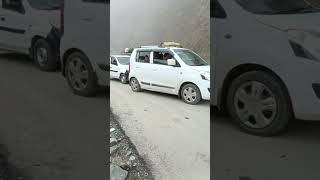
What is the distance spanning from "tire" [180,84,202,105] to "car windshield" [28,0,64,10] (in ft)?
3.12

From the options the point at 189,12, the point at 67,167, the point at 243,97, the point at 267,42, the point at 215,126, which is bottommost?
the point at 67,167

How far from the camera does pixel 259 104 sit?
2.46 m

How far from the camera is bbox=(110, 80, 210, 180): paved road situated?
2713mm

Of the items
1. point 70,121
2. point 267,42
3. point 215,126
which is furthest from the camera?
point 70,121

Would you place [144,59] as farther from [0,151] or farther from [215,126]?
[0,151]

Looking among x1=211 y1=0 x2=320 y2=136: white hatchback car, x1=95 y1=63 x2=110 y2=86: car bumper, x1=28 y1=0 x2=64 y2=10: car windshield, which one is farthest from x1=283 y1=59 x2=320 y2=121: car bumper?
x1=28 y1=0 x2=64 y2=10: car windshield

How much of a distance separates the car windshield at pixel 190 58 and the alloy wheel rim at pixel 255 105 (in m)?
0.29

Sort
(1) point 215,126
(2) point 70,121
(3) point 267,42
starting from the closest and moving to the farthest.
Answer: (3) point 267,42, (1) point 215,126, (2) point 70,121

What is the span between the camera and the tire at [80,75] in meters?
2.76

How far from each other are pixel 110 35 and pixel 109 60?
15 centimetres

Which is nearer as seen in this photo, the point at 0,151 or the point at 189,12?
the point at 189,12

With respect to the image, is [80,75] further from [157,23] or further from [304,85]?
[304,85]

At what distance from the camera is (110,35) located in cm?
268

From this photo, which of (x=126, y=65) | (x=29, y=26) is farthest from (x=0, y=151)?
(x=126, y=65)
